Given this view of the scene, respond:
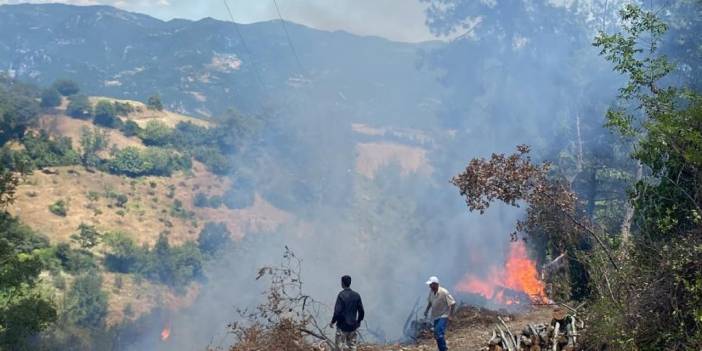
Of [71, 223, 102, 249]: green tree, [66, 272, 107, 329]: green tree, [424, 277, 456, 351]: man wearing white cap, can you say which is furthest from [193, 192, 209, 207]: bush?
[424, 277, 456, 351]: man wearing white cap

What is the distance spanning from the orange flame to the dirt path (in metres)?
9.00

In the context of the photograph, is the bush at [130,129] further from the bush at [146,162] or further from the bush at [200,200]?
the bush at [200,200]

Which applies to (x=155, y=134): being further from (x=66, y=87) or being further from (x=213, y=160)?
(x=66, y=87)

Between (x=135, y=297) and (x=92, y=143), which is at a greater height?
(x=92, y=143)

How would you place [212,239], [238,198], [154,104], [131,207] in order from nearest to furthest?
1. [131,207]
2. [212,239]
3. [238,198]
4. [154,104]

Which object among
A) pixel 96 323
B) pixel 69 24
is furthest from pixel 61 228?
pixel 69 24

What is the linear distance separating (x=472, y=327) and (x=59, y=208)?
104 ft

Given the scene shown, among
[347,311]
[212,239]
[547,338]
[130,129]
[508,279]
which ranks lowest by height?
[212,239]

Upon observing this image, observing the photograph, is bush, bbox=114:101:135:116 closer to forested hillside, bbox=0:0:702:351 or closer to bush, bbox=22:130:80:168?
forested hillside, bbox=0:0:702:351

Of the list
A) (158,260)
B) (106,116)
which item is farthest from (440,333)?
(106,116)

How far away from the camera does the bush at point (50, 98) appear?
177 feet

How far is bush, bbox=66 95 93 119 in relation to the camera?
52562 millimetres

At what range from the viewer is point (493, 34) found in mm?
48906

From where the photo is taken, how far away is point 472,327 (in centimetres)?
1506
